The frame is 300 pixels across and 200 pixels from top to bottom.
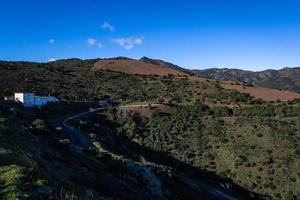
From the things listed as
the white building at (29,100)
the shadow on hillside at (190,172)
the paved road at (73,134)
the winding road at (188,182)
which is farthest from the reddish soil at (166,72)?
the winding road at (188,182)

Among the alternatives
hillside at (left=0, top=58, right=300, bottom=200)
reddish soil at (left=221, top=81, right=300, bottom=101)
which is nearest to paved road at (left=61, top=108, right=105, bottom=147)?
hillside at (left=0, top=58, right=300, bottom=200)

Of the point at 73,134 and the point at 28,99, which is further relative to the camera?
the point at 28,99

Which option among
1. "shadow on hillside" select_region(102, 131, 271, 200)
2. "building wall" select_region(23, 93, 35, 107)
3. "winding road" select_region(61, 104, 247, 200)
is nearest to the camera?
"winding road" select_region(61, 104, 247, 200)

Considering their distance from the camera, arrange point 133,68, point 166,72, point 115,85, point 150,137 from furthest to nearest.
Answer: point 133,68 < point 166,72 < point 115,85 < point 150,137

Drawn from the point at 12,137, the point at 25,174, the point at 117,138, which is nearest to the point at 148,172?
the point at 12,137

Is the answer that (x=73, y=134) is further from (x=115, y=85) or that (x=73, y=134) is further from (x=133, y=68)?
(x=133, y=68)

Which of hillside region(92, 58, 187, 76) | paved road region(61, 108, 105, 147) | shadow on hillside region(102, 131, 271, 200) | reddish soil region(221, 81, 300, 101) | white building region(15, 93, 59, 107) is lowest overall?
shadow on hillside region(102, 131, 271, 200)

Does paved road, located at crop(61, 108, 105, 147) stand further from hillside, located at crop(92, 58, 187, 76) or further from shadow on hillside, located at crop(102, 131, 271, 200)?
hillside, located at crop(92, 58, 187, 76)

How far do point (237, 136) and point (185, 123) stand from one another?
12653mm

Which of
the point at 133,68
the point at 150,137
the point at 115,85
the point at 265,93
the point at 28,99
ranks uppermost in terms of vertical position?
the point at 133,68

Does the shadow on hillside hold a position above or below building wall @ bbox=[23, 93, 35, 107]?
below

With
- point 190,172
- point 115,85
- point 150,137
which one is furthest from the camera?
point 115,85

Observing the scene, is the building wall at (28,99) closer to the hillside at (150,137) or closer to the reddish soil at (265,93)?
the hillside at (150,137)

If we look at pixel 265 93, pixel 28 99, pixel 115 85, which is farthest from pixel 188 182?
pixel 115 85
